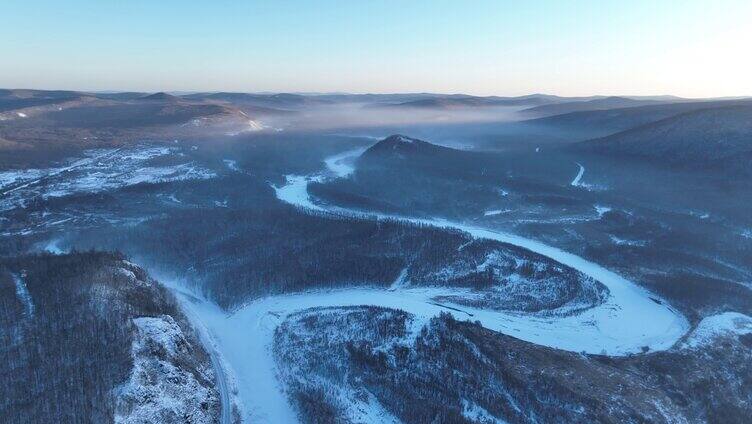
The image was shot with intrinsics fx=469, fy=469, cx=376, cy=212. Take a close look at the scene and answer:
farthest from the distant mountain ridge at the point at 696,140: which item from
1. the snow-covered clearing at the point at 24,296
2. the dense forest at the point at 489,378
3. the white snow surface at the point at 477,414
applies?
the snow-covered clearing at the point at 24,296

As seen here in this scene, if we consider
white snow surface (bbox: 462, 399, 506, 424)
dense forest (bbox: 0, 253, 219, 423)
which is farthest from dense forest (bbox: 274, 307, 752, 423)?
dense forest (bbox: 0, 253, 219, 423)

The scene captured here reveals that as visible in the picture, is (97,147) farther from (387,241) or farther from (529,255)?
(529,255)

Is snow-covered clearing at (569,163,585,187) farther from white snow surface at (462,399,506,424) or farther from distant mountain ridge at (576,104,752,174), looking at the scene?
white snow surface at (462,399,506,424)

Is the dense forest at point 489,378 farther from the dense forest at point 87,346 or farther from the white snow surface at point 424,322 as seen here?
the dense forest at point 87,346

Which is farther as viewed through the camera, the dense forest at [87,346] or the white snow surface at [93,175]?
the white snow surface at [93,175]

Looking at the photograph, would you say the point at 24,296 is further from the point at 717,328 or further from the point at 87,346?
the point at 717,328

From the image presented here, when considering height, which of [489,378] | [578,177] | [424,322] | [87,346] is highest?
[578,177]

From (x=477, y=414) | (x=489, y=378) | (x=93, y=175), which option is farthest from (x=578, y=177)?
(x=93, y=175)

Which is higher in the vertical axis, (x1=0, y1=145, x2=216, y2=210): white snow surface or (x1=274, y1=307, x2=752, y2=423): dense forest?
(x1=0, y1=145, x2=216, y2=210): white snow surface
